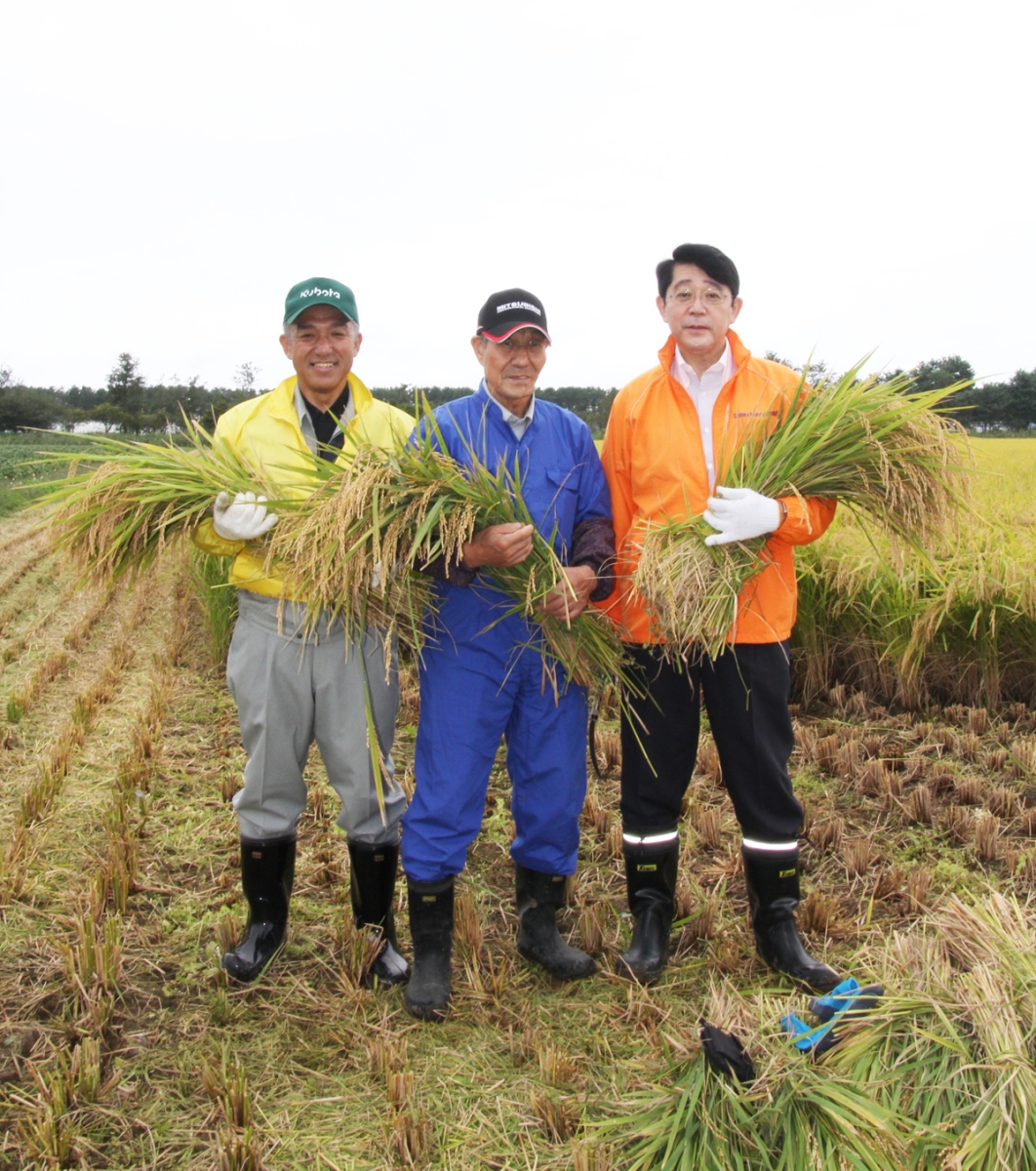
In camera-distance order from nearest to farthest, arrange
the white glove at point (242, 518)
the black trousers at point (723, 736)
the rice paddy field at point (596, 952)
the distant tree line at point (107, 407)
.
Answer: the rice paddy field at point (596, 952) → the white glove at point (242, 518) → the black trousers at point (723, 736) → the distant tree line at point (107, 407)

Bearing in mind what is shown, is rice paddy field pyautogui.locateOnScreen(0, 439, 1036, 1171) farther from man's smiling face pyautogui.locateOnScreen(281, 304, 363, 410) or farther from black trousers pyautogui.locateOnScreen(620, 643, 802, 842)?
man's smiling face pyautogui.locateOnScreen(281, 304, 363, 410)

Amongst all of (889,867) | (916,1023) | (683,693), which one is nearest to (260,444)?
(683,693)

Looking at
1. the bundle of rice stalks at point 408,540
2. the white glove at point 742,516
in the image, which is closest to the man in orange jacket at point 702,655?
the white glove at point 742,516

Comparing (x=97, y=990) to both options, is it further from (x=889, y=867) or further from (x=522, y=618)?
(x=889, y=867)

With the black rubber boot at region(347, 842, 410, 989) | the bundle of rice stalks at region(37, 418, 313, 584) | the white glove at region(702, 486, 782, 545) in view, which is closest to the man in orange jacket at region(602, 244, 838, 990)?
the white glove at region(702, 486, 782, 545)

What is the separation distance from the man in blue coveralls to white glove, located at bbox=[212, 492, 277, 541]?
503mm

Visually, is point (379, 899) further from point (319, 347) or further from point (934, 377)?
point (934, 377)

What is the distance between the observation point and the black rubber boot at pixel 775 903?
2594 millimetres

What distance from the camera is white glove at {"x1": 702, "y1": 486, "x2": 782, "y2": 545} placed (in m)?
2.37

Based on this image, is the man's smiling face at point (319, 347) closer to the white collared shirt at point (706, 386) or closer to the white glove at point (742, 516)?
the white collared shirt at point (706, 386)

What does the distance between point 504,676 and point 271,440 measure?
0.98m

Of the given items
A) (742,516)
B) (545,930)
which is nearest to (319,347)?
(742,516)

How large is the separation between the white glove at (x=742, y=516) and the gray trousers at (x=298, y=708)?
3.30 feet

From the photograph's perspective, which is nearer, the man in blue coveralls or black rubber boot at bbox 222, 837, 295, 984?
the man in blue coveralls
